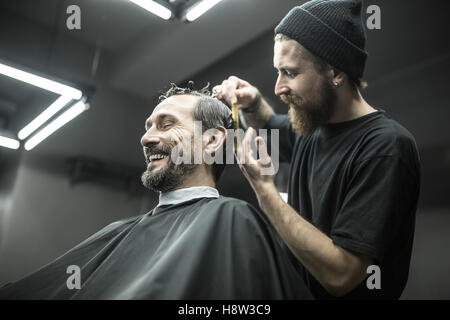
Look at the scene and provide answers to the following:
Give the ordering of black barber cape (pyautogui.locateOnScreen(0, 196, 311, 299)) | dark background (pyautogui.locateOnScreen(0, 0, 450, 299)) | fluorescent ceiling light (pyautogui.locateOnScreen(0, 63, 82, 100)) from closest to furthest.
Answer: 1. black barber cape (pyautogui.locateOnScreen(0, 196, 311, 299))
2. fluorescent ceiling light (pyautogui.locateOnScreen(0, 63, 82, 100))
3. dark background (pyautogui.locateOnScreen(0, 0, 450, 299))

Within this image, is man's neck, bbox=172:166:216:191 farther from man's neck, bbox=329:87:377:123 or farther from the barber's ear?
man's neck, bbox=329:87:377:123

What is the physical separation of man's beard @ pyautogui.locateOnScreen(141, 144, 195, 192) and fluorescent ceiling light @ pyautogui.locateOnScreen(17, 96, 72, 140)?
1328 mm

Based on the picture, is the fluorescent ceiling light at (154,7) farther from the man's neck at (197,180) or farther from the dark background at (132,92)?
the man's neck at (197,180)

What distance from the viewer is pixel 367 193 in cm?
141

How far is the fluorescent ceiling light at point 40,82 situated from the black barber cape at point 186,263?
1.28m

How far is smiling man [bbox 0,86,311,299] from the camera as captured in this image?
119 centimetres

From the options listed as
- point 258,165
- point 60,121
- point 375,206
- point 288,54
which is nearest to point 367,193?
point 375,206

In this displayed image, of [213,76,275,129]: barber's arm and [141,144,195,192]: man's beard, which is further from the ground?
[213,76,275,129]: barber's arm

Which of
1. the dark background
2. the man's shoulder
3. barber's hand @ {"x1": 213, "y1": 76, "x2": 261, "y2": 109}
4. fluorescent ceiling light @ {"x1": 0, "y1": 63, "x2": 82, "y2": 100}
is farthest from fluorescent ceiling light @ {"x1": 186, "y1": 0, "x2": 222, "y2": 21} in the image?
the man's shoulder

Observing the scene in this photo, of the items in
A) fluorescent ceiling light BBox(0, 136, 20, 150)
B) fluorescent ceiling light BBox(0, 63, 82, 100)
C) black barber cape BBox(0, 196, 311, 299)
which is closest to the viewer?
black barber cape BBox(0, 196, 311, 299)

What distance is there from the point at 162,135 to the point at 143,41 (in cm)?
266

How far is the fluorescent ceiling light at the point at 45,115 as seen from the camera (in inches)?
108

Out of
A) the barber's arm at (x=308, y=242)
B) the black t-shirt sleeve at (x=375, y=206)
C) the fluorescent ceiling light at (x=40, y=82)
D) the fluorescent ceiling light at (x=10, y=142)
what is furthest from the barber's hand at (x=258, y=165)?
the fluorescent ceiling light at (x=10, y=142)
